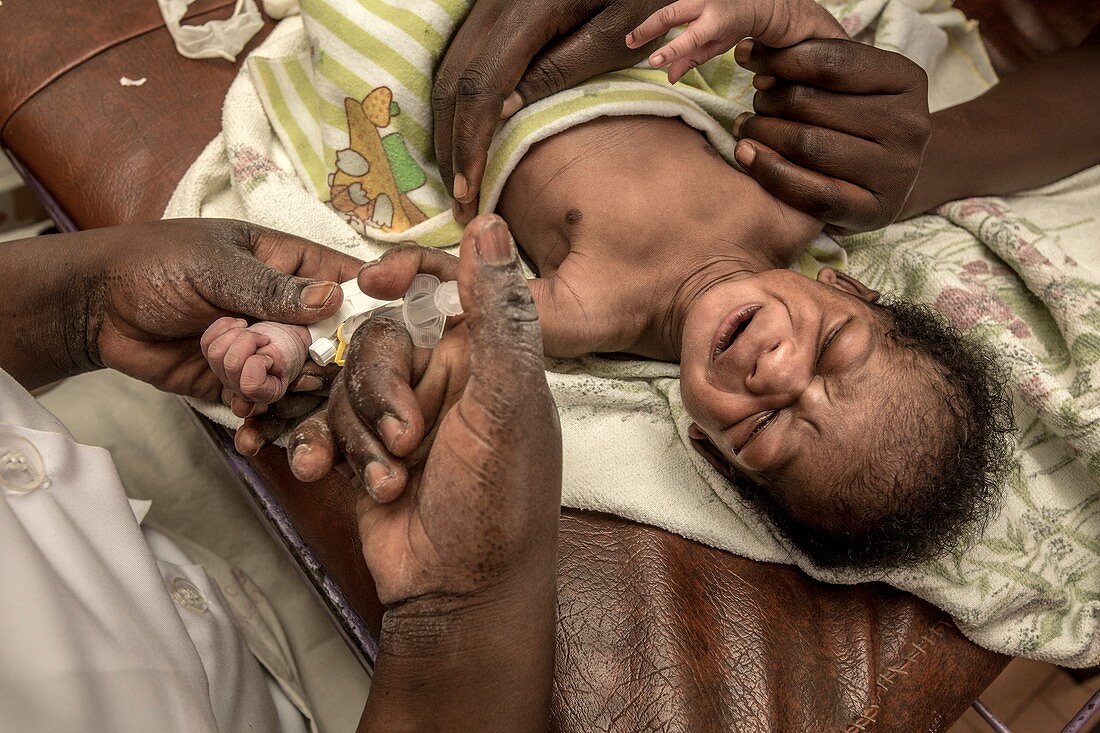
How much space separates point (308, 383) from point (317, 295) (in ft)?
0.52

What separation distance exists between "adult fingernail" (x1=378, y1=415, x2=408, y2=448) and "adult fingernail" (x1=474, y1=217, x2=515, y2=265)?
0.23 meters

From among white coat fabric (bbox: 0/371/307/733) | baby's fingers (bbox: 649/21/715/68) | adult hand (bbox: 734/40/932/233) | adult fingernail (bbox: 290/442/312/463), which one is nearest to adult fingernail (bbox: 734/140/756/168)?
adult hand (bbox: 734/40/932/233)

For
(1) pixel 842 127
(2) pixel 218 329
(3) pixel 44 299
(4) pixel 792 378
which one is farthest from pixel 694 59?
(3) pixel 44 299

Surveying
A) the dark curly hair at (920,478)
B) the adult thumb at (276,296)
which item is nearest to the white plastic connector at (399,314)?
the adult thumb at (276,296)

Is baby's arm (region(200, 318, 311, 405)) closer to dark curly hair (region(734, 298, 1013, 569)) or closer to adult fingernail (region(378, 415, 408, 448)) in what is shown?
adult fingernail (region(378, 415, 408, 448))

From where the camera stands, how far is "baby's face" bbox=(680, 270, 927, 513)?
1.13 meters

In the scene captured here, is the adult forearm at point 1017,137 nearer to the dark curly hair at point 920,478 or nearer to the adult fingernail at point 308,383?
the dark curly hair at point 920,478

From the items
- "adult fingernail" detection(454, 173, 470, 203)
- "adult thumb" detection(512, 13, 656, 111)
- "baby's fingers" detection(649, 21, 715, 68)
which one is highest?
"baby's fingers" detection(649, 21, 715, 68)

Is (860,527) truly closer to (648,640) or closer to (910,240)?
(648,640)

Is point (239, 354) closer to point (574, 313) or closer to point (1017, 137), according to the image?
point (574, 313)

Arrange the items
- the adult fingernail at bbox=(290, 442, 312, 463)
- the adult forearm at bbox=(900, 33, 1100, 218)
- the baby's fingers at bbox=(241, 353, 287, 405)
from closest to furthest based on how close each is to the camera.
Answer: the adult fingernail at bbox=(290, 442, 312, 463)
the baby's fingers at bbox=(241, 353, 287, 405)
the adult forearm at bbox=(900, 33, 1100, 218)

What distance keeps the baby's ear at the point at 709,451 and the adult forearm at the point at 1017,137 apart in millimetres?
746

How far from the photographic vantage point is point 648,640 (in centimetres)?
111

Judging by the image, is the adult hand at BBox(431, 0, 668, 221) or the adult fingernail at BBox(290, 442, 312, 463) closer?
the adult fingernail at BBox(290, 442, 312, 463)
